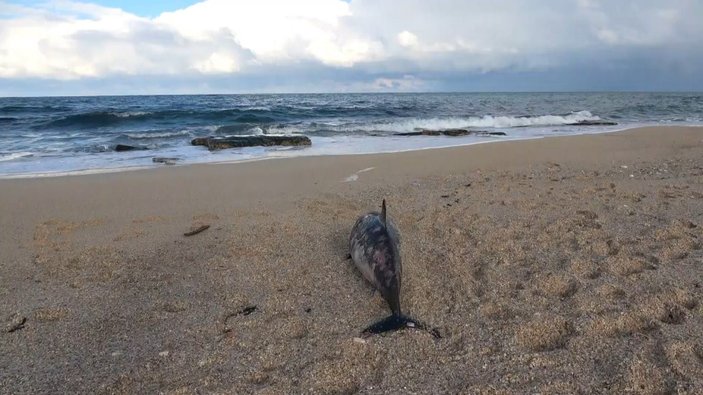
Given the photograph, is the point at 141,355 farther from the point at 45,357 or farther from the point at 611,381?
the point at 611,381

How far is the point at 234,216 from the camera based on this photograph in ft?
17.8

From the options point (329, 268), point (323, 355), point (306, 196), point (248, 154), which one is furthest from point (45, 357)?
point (248, 154)

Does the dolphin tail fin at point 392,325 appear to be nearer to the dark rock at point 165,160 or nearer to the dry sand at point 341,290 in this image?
the dry sand at point 341,290

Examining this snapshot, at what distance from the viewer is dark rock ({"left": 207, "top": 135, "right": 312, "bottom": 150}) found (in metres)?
12.2

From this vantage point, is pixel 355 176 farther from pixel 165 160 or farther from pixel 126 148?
pixel 126 148

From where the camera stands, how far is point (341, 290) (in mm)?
3596

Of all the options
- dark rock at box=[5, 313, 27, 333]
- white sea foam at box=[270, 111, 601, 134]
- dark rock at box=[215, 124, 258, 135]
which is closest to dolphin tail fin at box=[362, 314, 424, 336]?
dark rock at box=[5, 313, 27, 333]

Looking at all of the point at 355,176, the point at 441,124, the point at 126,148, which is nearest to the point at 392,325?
the point at 355,176

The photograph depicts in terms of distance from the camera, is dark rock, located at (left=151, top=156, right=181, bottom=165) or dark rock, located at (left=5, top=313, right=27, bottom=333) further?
dark rock, located at (left=151, top=156, right=181, bottom=165)

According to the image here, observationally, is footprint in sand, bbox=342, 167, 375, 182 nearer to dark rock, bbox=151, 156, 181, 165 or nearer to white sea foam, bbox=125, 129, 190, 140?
dark rock, bbox=151, 156, 181, 165

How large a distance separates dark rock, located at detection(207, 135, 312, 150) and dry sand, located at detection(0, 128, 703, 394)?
18.1ft

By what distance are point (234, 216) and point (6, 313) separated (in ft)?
7.89

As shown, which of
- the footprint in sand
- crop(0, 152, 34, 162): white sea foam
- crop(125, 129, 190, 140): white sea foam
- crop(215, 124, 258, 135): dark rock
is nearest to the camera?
the footprint in sand

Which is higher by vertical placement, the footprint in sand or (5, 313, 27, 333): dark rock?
the footprint in sand
